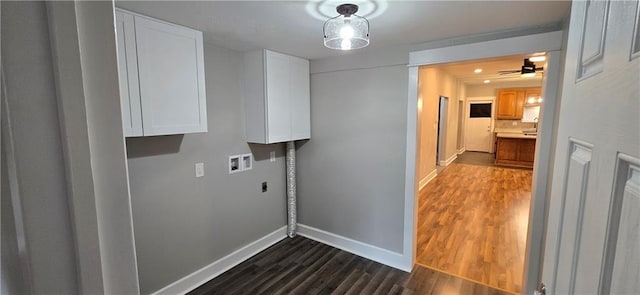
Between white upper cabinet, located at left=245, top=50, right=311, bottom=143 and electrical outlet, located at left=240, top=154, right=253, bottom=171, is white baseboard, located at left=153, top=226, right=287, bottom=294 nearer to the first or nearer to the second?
electrical outlet, located at left=240, top=154, right=253, bottom=171

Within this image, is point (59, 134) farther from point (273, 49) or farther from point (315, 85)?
point (315, 85)

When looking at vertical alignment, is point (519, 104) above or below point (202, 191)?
above

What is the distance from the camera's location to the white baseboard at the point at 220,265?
2422 mm

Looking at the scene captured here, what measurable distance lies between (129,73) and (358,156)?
219 cm

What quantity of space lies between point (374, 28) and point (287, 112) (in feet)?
4.36

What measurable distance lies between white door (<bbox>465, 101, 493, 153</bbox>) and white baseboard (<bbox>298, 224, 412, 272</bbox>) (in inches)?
313

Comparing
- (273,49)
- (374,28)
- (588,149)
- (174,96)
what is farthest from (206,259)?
(588,149)

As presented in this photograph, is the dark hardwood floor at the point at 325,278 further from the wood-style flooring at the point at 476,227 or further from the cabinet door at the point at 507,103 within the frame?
the cabinet door at the point at 507,103

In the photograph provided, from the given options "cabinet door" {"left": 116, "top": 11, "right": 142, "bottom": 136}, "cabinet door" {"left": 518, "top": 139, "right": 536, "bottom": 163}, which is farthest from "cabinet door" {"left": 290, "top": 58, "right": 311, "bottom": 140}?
"cabinet door" {"left": 518, "top": 139, "right": 536, "bottom": 163}

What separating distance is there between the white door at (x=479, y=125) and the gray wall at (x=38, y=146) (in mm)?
10386

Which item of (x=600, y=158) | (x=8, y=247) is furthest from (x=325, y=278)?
(x=8, y=247)

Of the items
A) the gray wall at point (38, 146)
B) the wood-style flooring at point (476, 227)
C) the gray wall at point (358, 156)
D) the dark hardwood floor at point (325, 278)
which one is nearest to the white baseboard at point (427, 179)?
the wood-style flooring at point (476, 227)

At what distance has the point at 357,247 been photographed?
3.15 meters

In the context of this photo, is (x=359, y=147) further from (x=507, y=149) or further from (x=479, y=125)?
(x=479, y=125)
